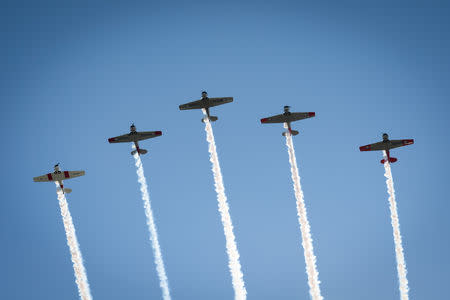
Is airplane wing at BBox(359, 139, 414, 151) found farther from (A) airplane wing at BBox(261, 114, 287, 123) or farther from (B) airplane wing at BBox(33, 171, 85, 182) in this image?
(B) airplane wing at BBox(33, 171, 85, 182)

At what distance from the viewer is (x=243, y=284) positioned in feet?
370

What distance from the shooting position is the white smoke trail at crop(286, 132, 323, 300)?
112812mm

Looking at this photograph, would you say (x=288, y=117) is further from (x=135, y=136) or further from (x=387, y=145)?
(x=135, y=136)

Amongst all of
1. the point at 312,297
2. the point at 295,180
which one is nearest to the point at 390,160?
the point at 295,180

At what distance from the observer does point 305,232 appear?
11488 centimetres

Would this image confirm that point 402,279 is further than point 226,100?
Yes

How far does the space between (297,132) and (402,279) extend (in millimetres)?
22800

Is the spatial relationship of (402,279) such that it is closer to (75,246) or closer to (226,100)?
(226,100)

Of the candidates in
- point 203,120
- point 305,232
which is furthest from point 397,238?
point 203,120

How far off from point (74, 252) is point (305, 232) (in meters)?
28.1

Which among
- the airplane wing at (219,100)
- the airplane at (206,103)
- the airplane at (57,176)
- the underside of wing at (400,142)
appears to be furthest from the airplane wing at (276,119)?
the airplane at (57,176)

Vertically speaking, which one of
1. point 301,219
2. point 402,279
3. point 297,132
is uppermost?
point 297,132

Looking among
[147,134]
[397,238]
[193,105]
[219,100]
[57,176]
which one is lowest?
[397,238]

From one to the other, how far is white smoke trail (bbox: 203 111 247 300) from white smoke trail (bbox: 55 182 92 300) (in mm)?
17442
